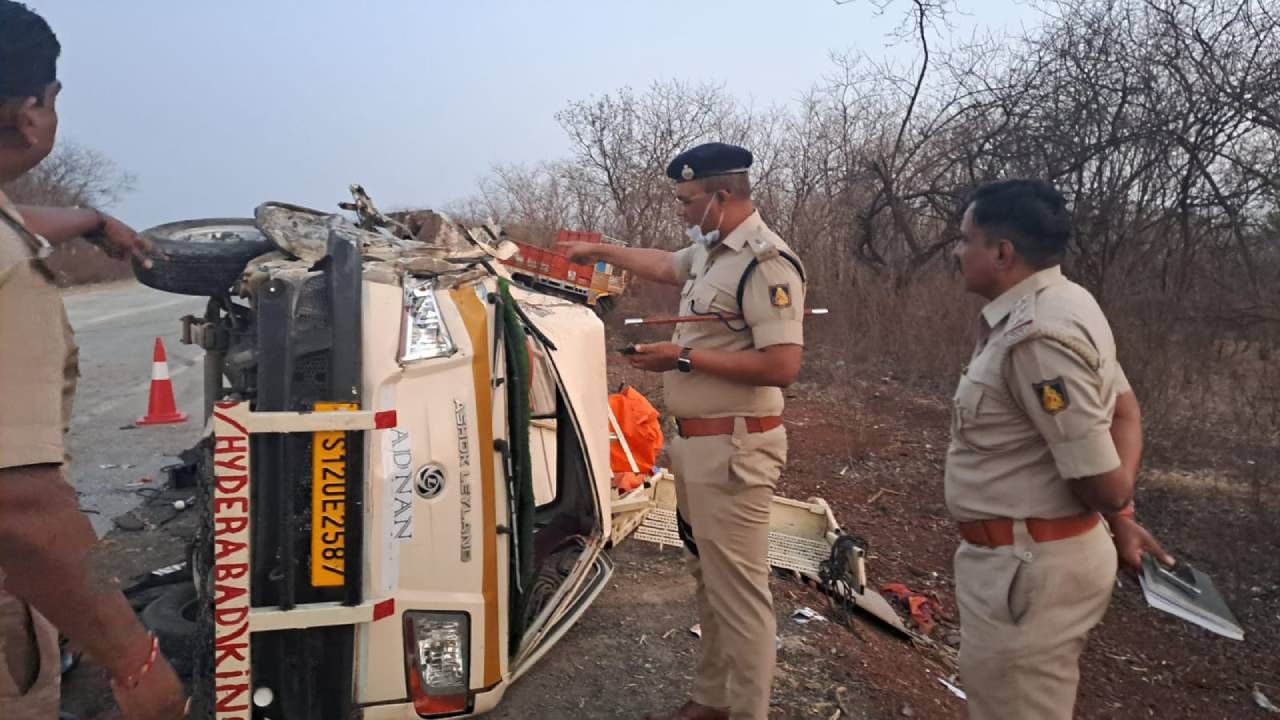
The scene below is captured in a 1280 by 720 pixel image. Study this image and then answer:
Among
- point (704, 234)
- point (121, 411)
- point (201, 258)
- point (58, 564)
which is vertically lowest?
point (121, 411)

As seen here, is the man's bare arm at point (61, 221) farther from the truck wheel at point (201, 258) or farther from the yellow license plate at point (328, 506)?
the yellow license plate at point (328, 506)

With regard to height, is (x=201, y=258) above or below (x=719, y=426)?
above

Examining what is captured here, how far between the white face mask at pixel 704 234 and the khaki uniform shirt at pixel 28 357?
2127mm

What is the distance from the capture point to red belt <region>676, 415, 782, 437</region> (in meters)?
3.02

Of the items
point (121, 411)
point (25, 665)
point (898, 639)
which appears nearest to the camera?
point (25, 665)

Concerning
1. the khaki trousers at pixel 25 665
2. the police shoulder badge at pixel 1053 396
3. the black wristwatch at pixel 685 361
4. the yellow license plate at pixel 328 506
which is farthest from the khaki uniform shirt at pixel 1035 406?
the khaki trousers at pixel 25 665

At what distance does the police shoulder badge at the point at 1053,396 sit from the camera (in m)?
2.01

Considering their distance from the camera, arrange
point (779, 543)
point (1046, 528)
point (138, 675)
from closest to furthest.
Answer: point (138, 675), point (1046, 528), point (779, 543)

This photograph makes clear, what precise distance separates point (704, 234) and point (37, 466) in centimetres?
230

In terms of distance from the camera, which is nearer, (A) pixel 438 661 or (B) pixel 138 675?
(B) pixel 138 675

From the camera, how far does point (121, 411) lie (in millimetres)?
8602

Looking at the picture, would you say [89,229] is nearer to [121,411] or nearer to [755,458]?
[755,458]

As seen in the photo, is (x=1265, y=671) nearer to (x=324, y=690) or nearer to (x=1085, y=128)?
(x=324, y=690)

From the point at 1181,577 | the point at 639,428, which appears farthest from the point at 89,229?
the point at 639,428
